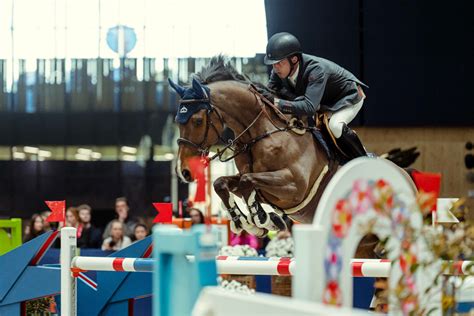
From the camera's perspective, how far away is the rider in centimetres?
521

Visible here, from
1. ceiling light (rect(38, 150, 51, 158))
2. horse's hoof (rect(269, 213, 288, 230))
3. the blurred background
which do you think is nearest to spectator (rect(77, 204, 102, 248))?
horse's hoof (rect(269, 213, 288, 230))

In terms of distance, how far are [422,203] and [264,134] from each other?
305 cm

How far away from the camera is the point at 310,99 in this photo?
5172mm

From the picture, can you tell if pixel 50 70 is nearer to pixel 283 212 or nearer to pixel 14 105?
pixel 14 105

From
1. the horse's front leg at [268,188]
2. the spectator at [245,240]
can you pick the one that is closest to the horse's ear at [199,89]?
the horse's front leg at [268,188]

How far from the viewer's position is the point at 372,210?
2.14 metres

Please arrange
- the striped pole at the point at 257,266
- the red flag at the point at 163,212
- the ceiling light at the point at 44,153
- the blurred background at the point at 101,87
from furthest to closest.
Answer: the ceiling light at the point at 44,153, the blurred background at the point at 101,87, the red flag at the point at 163,212, the striped pole at the point at 257,266

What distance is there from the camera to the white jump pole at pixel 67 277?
432 centimetres

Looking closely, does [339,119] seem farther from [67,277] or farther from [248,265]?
[67,277]

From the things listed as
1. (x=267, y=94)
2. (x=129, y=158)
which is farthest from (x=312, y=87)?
(x=129, y=158)

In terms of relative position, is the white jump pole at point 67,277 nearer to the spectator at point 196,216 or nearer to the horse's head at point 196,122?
the horse's head at point 196,122

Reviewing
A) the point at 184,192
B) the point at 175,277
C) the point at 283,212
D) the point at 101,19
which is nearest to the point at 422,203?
the point at 175,277

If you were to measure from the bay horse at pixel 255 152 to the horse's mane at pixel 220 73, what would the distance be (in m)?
0.05

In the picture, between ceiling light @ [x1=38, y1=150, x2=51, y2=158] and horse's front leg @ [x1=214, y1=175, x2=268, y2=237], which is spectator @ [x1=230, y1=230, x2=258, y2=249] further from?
ceiling light @ [x1=38, y1=150, x2=51, y2=158]
